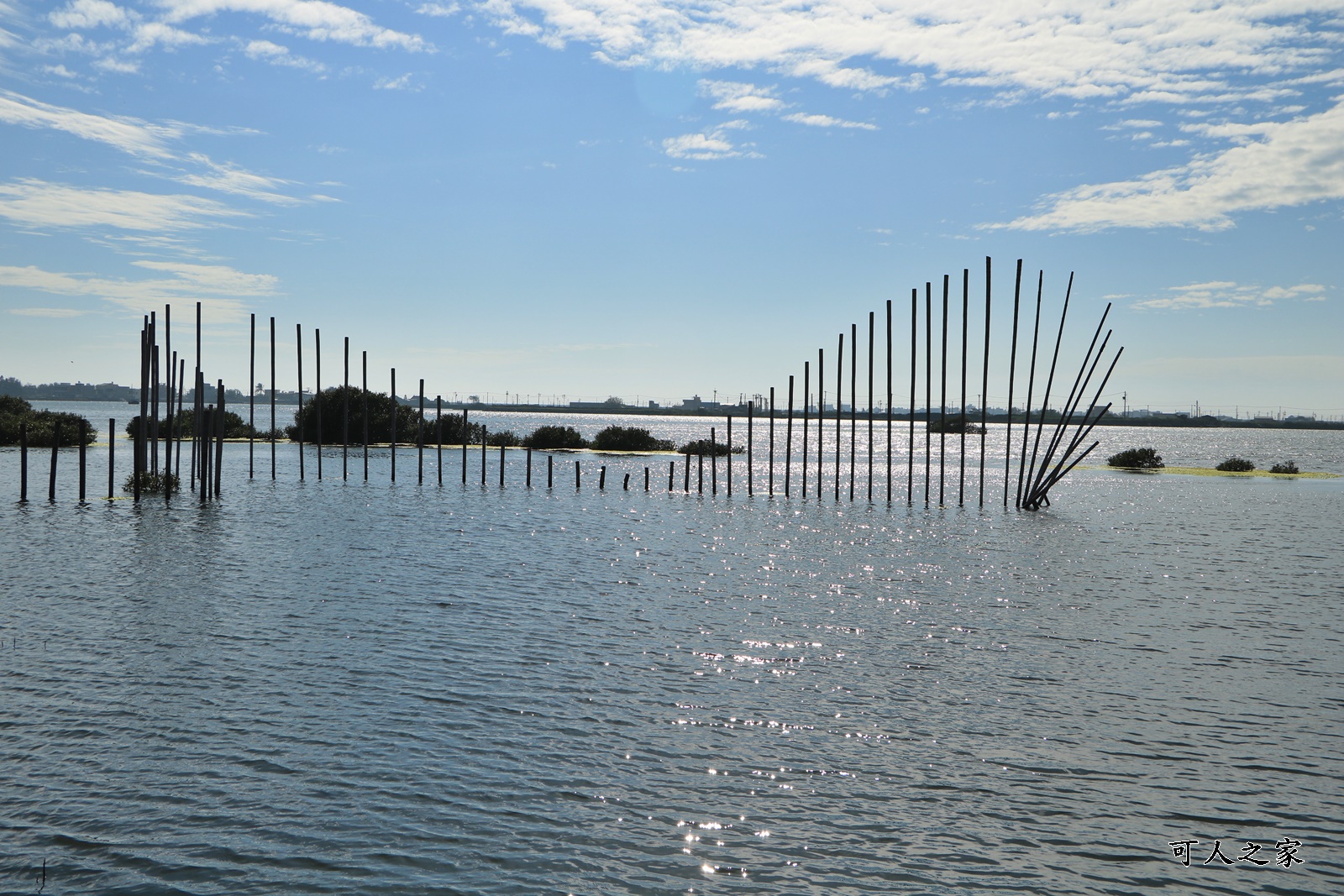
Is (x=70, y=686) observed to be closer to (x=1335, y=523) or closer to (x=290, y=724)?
(x=290, y=724)

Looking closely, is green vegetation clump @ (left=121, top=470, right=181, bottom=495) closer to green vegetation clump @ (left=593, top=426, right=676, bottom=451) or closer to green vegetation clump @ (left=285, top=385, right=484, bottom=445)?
green vegetation clump @ (left=285, top=385, right=484, bottom=445)

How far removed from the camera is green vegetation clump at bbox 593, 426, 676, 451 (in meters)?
80.1

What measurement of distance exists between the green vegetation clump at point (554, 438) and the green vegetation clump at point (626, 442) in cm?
258

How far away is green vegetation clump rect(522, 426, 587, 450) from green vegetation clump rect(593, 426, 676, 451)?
8.48 ft

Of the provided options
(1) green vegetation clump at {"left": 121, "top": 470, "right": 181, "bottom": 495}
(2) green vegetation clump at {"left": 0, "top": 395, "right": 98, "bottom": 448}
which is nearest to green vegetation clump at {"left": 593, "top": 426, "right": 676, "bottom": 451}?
(2) green vegetation clump at {"left": 0, "top": 395, "right": 98, "bottom": 448}

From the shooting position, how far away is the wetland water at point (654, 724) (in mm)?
7941

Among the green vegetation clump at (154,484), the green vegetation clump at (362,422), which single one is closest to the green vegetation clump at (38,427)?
the green vegetation clump at (362,422)

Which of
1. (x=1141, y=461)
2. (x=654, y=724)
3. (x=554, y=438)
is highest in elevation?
(x=554, y=438)

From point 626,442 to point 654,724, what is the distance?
69324 mm

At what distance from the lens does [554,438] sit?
8156 centimetres

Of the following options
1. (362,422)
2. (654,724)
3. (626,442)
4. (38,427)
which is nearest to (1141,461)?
(626,442)

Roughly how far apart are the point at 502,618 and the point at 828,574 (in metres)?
8.75

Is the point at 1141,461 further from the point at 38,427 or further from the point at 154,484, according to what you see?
the point at 38,427

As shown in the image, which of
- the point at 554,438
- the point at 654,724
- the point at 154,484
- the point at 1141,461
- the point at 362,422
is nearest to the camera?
the point at 654,724
